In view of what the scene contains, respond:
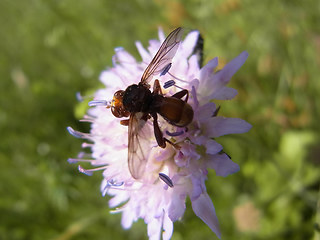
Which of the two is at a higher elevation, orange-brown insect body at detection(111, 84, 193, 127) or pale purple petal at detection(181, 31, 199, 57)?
pale purple petal at detection(181, 31, 199, 57)

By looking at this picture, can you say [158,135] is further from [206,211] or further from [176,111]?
[206,211]

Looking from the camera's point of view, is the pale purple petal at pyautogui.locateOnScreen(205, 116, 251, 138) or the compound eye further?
the compound eye

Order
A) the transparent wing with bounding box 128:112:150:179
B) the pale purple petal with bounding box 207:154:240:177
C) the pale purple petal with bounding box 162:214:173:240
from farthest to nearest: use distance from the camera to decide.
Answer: the pale purple petal with bounding box 162:214:173:240, the pale purple petal with bounding box 207:154:240:177, the transparent wing with bounding box 128:112:150:179

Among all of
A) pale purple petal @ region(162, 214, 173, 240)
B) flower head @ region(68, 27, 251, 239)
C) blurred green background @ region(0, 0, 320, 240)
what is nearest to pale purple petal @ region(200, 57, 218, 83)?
flower head @ region(68, 27, 251, 239)

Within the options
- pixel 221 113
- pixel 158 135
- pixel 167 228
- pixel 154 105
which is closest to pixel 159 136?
pixel 158 135

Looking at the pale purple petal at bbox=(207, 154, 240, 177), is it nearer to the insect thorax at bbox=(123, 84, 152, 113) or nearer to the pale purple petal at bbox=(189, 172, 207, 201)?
the pale purple petal at bbox=(189, 172, 207, 201)

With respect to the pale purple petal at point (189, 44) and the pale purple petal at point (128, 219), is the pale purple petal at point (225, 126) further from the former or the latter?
the pale purple petal at point (128, 219)

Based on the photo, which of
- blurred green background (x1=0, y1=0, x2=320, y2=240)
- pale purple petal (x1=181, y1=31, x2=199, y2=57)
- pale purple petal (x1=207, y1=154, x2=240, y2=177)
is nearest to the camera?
pale purple petal (x1=207, y1=154, x2=240, y2=177)
